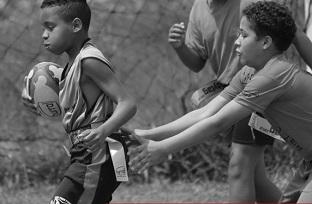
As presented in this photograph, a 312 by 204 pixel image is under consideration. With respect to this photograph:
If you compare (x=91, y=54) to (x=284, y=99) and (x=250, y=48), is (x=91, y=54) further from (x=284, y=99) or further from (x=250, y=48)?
(x=284, y=99)

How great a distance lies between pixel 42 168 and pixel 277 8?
346 centimetres

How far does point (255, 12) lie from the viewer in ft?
17.2

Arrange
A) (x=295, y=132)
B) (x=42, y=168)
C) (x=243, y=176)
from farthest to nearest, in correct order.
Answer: (x=42, y=168) < (x=243, y=176) < (x=295, y=132)

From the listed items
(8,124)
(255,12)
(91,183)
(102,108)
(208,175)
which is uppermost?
(255,12)

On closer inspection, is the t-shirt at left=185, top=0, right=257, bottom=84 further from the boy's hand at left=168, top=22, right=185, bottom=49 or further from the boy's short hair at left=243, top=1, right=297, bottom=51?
the boy's short hair at left=243, top=1, right=297, bottom=51

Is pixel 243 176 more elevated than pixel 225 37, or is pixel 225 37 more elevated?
pixel 225 37

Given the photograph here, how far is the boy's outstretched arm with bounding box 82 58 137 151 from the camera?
529 cm

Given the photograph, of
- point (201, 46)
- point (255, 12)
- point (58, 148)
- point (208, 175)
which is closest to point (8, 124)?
point (58, 148)

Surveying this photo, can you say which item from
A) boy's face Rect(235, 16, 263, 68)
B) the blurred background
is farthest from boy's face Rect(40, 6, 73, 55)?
the blurred background

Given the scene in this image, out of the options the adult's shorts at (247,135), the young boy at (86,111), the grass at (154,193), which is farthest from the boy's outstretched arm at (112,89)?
the grass at (154,193)

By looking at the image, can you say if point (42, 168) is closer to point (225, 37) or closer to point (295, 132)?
point (225, 37)

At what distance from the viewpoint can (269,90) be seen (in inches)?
201

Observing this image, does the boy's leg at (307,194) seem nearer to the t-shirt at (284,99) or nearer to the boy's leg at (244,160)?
the t-shirt at (284,99)

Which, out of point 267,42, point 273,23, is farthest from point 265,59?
point 273,23
